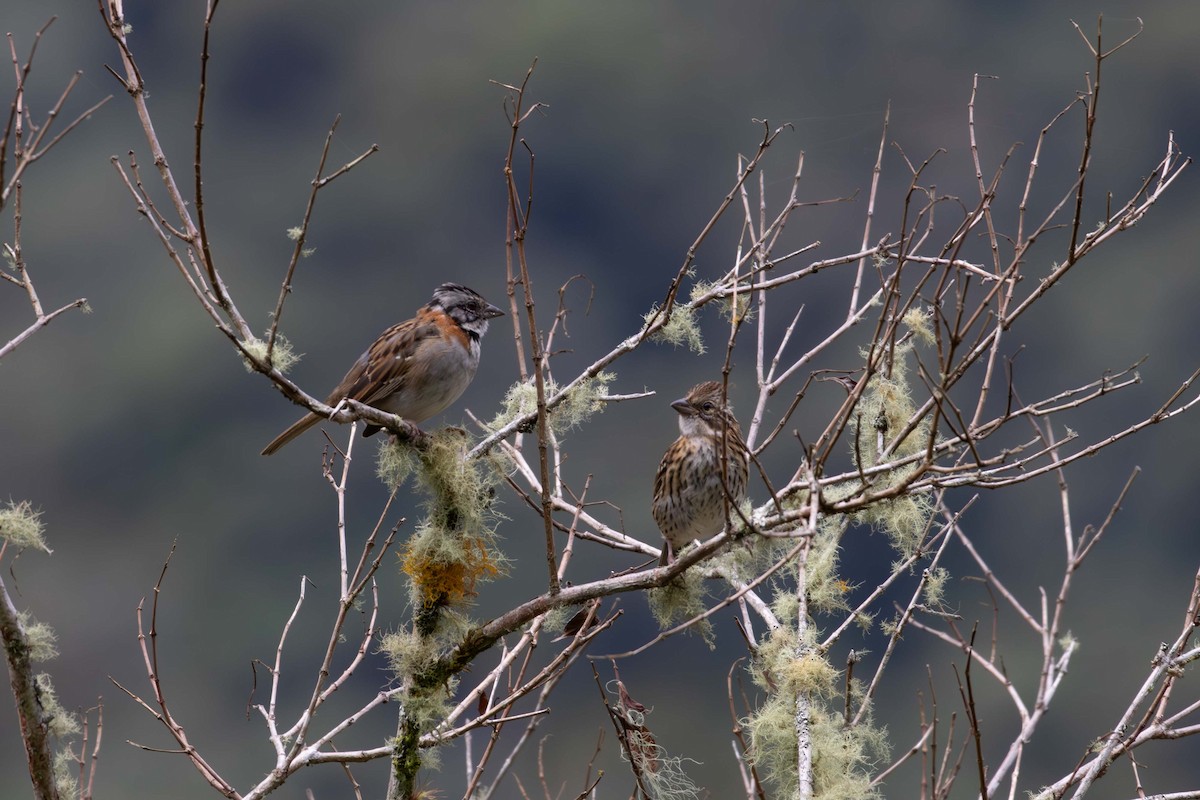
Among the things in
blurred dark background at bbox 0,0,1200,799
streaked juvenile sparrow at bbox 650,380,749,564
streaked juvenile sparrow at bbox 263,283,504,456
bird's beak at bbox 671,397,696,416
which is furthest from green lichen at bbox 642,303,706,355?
blurred dark background at bbox 0,0,1200,799

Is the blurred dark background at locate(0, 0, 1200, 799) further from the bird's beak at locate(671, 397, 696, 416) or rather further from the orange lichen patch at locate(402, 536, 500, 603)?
the orange lichen patch at locate(402, 536, 500, 603)

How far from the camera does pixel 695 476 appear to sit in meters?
5.99

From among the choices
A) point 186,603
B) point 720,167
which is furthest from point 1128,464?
point 186,603

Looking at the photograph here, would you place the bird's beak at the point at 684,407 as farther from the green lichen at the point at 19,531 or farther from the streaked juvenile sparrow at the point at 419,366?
the green lichen at the point at 19,531

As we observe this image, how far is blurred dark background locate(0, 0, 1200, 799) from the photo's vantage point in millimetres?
30688

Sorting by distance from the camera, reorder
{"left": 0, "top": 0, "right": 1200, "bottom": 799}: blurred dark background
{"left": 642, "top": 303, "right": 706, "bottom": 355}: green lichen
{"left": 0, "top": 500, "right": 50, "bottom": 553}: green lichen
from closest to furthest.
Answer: {"left": 0, "top": 500, "right": 50, "bottom": 553}: green lichen, {"left": 642, "top": 303, "right": 706, "bottom": 355}: green lichen, {"left": 0, "top": 0, "right": 1200, "bottom": 799}: blurred dark background

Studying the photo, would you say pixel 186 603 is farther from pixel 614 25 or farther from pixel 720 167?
pixel 614 25

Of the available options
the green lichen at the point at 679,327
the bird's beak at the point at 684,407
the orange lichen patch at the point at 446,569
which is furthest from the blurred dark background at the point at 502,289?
the orange lichen patch at the point at 446,569

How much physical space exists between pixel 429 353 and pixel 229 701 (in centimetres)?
3028

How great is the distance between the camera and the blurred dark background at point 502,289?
30.7m

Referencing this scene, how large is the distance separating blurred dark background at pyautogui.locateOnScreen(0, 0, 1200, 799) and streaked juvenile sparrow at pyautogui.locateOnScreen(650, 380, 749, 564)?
694 inches

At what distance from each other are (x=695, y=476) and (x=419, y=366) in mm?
1308

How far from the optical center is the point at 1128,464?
106 ft

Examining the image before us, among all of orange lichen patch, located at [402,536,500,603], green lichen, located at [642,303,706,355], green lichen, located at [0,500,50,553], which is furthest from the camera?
green lichen, located at [642,303,706,355]
